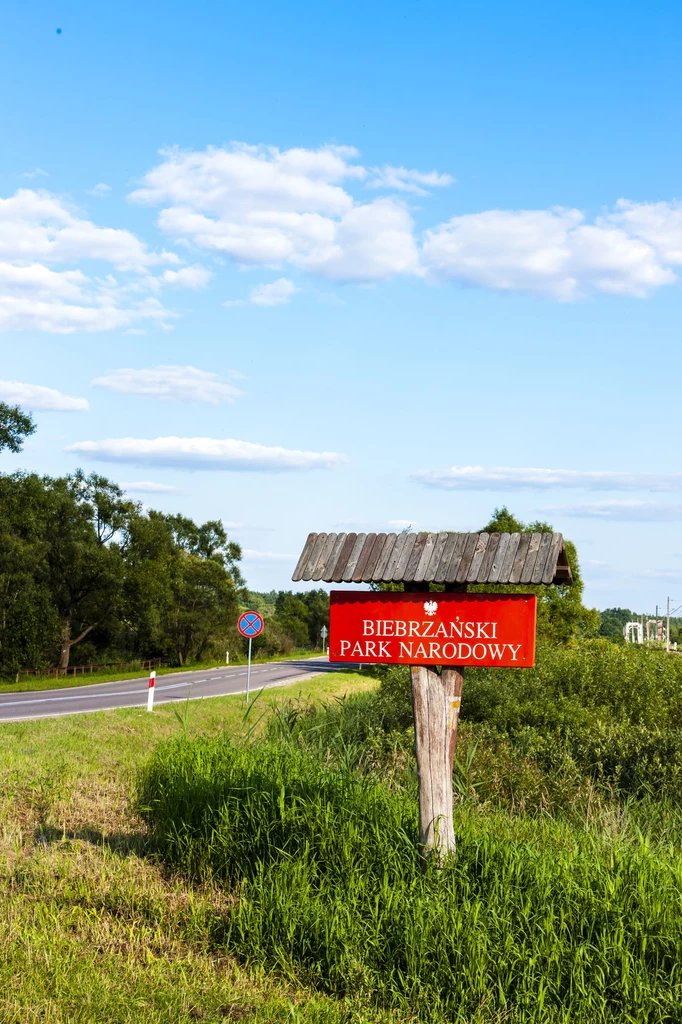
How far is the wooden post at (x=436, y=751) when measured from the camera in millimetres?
6684

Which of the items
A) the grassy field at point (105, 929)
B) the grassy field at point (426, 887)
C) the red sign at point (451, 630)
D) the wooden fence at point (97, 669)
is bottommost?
the wooden fence at point (97, 669)

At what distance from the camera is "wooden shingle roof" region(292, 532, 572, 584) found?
6805 millimetres

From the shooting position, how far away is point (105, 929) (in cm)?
614

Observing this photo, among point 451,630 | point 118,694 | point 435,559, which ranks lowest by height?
point 118,694

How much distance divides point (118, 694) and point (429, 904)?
2359 cm

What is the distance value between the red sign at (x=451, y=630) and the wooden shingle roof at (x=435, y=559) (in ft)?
0.58

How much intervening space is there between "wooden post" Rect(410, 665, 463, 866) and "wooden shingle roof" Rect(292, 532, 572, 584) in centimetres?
77

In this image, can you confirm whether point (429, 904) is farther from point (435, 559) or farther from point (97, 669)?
point (97, 669)

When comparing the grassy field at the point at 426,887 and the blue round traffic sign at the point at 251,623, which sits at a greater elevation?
the blue round traffic sign at the point at 251,623

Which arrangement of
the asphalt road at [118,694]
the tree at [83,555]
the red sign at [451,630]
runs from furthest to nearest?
1. the tree at [83,555]
2. the asphalt road at [118,694]
3. the red sign at [451,630]

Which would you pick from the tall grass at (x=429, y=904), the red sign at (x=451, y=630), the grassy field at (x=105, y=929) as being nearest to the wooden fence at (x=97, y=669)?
the grassy field at (x=105, y=929)

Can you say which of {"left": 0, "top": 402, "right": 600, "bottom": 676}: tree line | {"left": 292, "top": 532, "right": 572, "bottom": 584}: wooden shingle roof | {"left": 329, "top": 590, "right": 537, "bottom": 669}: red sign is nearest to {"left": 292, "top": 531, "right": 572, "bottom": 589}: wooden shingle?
{"left": 292, "top": 532, "right": 572, "bottom": 584}: wooden shingle roof

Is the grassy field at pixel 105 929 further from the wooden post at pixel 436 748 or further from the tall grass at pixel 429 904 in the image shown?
the wooden post at pixel 436 748

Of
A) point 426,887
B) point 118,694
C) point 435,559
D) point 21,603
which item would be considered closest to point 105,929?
point 426,887
